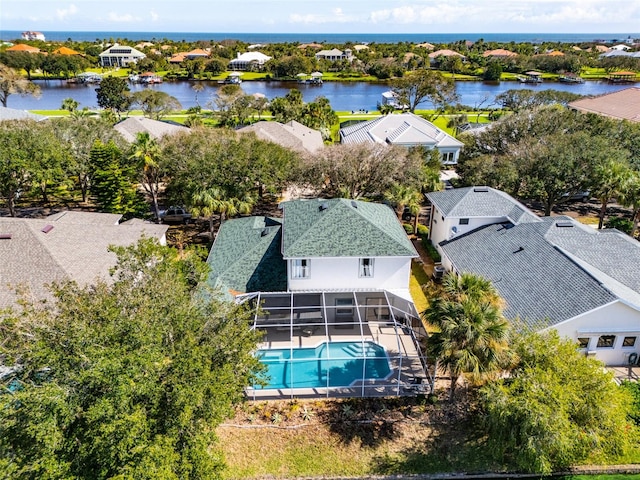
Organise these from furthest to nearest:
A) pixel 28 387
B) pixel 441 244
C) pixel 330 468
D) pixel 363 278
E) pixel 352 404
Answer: pixel 441 244
pixel 363 278
pixel 352 404
pixel 330 468
pixel 28 387

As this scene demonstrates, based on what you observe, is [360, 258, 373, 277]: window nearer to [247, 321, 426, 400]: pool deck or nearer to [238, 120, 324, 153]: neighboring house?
[247, 321, 426, 400]: pool deck

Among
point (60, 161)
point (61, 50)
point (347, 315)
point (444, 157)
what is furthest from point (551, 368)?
point (61, 50)

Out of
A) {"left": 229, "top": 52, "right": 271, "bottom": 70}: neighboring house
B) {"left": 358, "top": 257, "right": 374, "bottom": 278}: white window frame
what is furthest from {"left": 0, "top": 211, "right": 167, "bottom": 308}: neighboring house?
{"left": 229, "top": 52, "right": 271, "bottom": 70}: neighboring house

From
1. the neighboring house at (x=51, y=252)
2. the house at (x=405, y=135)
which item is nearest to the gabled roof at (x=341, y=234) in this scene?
the neighboring house at (x=51, y=252)

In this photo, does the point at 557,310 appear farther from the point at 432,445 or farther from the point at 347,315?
the point at 347,315

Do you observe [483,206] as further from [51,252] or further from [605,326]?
[51,252]

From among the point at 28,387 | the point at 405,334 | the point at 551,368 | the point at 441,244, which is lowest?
the point at 405,334
